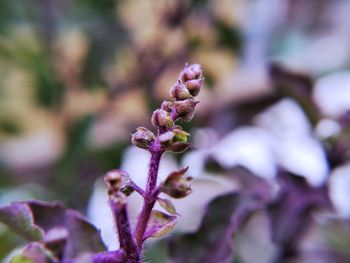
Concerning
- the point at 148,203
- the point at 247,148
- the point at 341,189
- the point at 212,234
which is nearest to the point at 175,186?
the point at 148,203

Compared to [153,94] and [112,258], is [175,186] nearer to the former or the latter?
[112,258]

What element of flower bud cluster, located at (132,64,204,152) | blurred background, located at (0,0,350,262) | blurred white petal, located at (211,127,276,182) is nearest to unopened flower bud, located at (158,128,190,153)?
flower bud cluster, located at (132,64,204,152)

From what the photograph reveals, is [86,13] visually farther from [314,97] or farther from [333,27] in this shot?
[333,27]

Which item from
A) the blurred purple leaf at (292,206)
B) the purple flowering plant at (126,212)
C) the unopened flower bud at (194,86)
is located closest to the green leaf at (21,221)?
the purple flowering plant at (126,212)

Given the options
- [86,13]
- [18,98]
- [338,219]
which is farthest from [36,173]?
[338,219]

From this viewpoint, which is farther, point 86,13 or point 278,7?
point 278,7

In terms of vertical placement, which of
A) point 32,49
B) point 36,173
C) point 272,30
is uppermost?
point 272,30
